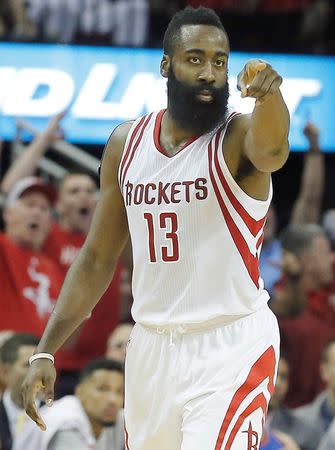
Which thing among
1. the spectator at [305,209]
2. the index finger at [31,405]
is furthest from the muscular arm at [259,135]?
the spectator at [305,209]

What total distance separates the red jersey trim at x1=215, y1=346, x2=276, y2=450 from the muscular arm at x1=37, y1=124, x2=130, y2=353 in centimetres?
78

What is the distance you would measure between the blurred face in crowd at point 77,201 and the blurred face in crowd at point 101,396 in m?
1.67

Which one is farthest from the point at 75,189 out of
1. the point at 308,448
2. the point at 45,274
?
the point at 308,448

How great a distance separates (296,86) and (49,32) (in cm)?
200

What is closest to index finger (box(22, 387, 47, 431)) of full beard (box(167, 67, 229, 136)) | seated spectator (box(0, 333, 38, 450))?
full beard (box(167, 67, 229, 136))

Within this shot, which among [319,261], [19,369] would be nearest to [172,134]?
[19,369]

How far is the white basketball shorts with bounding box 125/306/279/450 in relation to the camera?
4.47 meters

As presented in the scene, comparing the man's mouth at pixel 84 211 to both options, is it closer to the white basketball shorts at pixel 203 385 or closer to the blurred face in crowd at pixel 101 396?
the blurred face in crowd at pixel 101 396

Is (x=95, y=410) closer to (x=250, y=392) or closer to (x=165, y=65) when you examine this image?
(x=250, y=392)

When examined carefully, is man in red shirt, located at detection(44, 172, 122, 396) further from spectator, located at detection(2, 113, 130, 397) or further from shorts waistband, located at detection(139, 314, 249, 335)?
shorts waistband, located at detection(139, 314, 249, 335)

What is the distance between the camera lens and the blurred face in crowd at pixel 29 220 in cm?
843

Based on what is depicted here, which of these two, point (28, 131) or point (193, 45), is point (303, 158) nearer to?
point (28, 131)

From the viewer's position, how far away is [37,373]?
15.6ft

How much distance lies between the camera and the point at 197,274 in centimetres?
461
